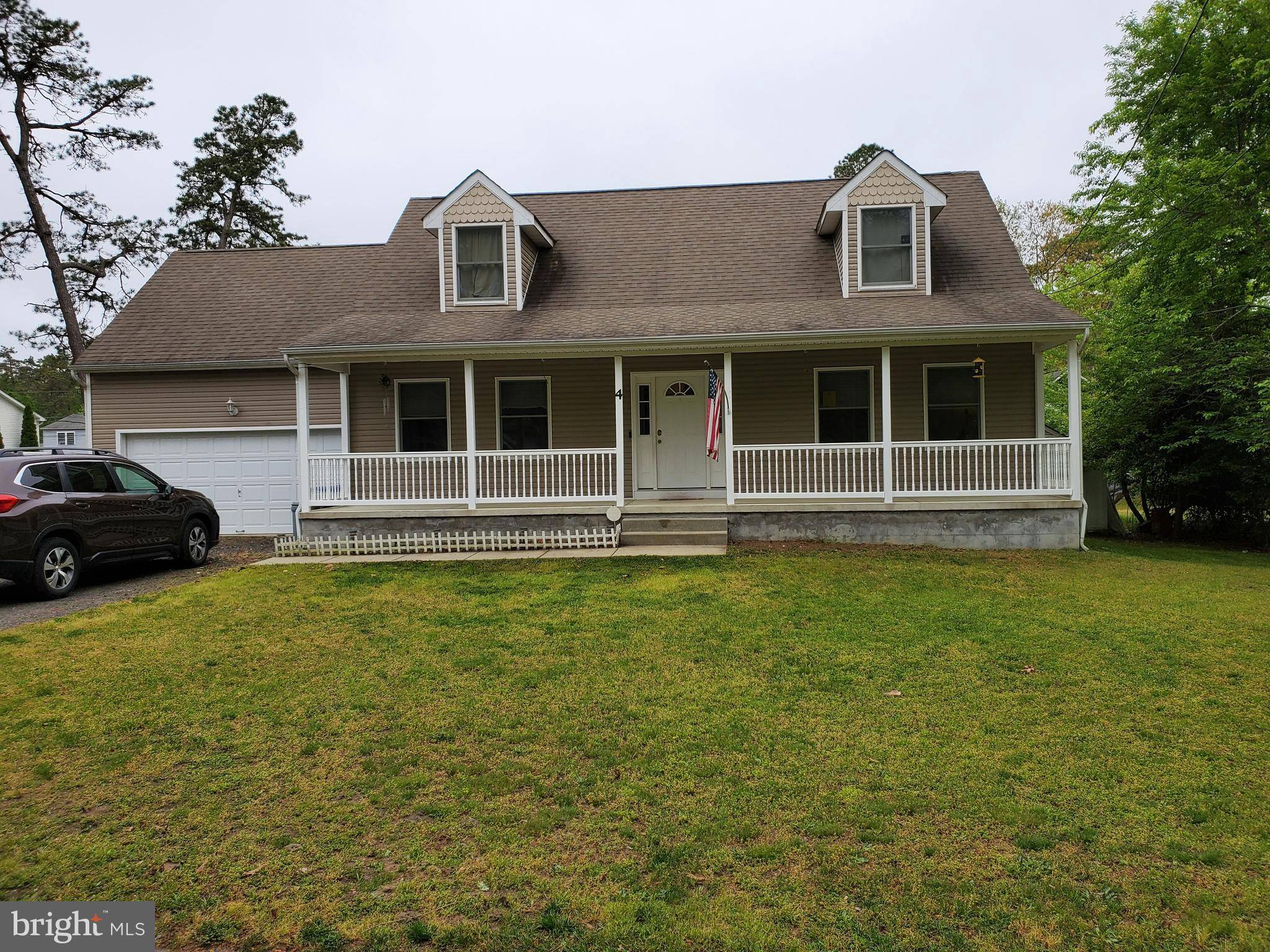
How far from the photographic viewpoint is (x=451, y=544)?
11.1 metres

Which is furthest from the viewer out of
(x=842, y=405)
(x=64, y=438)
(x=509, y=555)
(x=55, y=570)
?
(x=64, y=438)

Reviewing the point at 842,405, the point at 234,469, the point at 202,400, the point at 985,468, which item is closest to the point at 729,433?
the point at 842,405

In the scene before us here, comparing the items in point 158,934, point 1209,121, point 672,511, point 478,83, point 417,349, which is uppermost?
point 478,83

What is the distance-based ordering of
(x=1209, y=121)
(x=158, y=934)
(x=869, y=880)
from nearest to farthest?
1. (x=158, y=934)
2. (x=869, y=880)
3. (x=1209, y=121)

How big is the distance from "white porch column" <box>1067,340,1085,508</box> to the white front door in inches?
229

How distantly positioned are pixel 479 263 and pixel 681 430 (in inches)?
194

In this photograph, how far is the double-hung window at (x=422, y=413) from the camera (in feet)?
44.9

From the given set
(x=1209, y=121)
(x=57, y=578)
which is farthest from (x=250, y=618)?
(x=1209, y=121)

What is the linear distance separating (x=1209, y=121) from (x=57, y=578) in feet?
69.4

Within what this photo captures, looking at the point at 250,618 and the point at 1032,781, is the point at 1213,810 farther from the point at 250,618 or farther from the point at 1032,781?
the point at 250,618

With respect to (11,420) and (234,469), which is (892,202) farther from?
(11,420)

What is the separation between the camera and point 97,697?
5117 mm

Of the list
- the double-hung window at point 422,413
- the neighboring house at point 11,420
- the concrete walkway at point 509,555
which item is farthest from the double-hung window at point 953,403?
the neighboring house at point 11,420

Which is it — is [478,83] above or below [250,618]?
above
